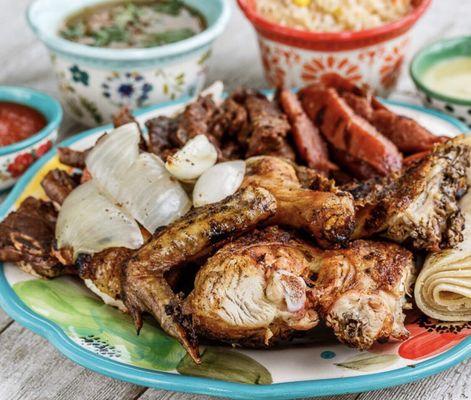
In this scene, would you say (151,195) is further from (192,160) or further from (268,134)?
(268,134)

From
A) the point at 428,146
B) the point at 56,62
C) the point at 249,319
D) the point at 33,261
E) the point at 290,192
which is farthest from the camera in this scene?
the point at 56,62

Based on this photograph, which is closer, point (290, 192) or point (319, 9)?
point (290, 192)

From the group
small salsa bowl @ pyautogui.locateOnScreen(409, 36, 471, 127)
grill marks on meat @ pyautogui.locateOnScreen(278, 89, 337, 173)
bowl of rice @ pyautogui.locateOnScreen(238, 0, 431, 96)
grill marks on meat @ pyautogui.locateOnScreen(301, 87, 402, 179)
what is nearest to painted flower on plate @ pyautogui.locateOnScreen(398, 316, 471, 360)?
grill marks on meat @ pyautogui.locateOnScreen(301, 87, 402, 179)

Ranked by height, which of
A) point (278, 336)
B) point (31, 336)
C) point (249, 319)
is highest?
point (249, 319)

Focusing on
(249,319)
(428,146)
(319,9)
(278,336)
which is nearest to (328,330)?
(278,336)

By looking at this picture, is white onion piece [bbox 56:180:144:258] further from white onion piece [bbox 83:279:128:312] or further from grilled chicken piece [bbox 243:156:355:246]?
grilled chicken piece [bbox 243:156:355:246]

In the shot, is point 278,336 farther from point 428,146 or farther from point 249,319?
point 428,146
